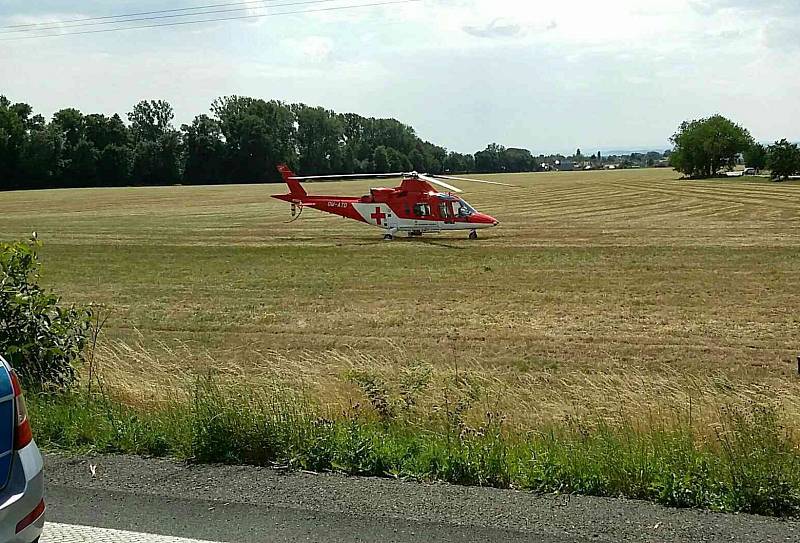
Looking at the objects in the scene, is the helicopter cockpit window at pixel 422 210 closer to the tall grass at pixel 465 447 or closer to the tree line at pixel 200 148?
the tall grass at pixel 465 447

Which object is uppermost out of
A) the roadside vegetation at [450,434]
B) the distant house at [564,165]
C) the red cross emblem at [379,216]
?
the distant house at [564,165]

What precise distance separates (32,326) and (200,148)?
98.9 meters

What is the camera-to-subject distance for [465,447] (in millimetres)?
5117

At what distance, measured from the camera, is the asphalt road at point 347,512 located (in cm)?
381

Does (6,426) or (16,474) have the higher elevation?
(6,426)

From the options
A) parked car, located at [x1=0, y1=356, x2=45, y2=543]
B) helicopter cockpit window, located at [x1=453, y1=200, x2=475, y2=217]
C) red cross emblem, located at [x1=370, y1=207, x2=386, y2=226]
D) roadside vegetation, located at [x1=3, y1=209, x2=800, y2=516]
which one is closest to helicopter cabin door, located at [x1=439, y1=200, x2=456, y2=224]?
helicopter cockpit window, located at [x1=453, y1=200, x2=475, y2=217]

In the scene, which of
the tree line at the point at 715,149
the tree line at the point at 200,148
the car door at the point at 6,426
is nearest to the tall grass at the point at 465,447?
the car door at the point at 6,426

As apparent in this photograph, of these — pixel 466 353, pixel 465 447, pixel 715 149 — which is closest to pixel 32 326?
pixel 465 447

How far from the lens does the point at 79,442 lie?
5.31 m

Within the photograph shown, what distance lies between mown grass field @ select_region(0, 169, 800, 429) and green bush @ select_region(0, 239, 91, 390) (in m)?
0.60

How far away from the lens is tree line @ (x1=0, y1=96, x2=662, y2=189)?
95688 mm

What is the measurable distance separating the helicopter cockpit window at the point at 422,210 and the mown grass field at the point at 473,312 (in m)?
1.07

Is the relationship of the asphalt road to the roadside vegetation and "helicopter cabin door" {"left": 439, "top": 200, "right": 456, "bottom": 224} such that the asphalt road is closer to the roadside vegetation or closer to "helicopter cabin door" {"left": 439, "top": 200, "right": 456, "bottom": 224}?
the roadside vegetation

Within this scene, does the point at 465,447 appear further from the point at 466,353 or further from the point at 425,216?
the point at 425,216
